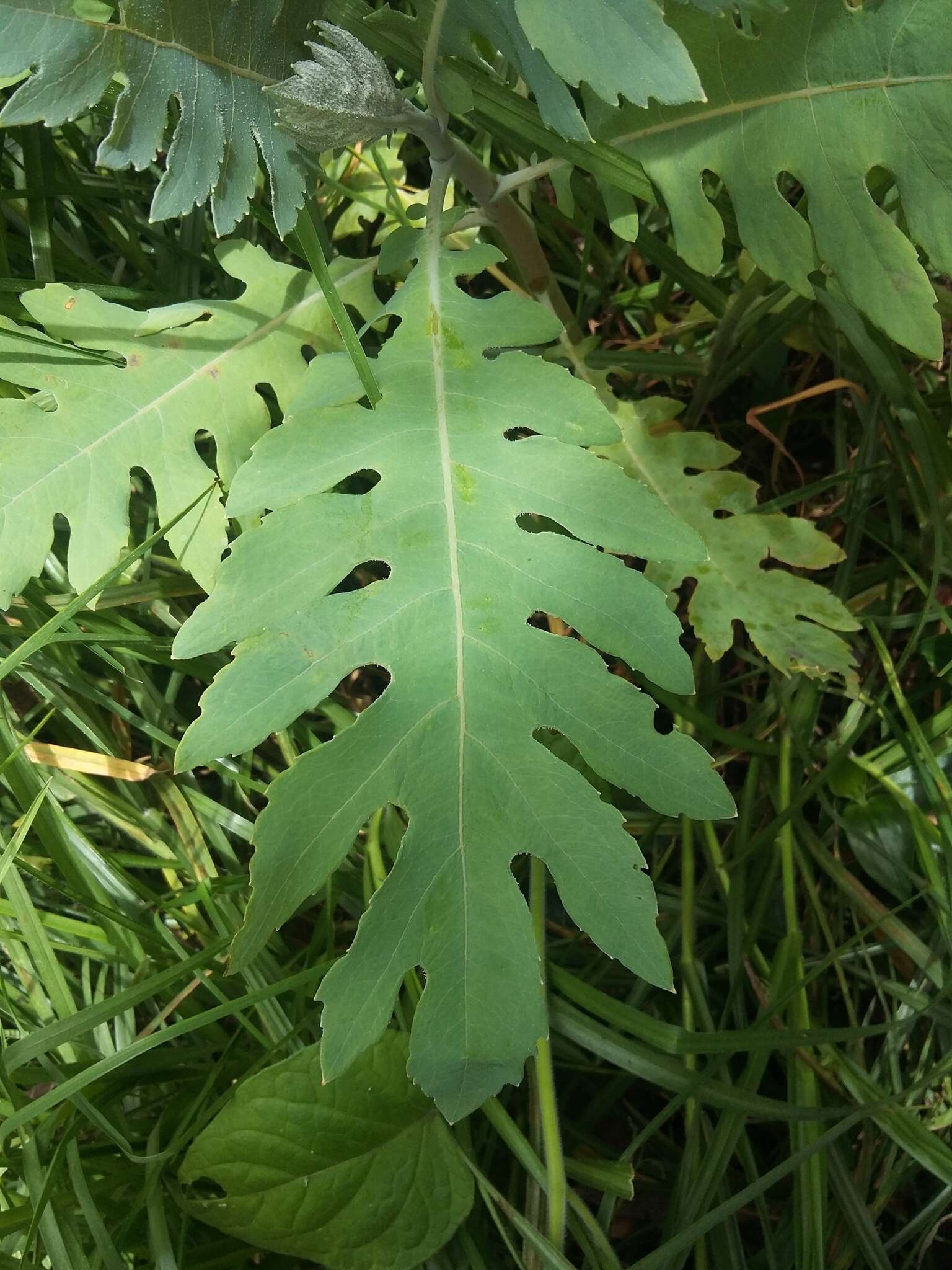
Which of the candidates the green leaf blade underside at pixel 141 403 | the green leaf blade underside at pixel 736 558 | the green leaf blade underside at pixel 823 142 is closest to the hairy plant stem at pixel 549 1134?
the green leaf blade underside at pixel 736 558


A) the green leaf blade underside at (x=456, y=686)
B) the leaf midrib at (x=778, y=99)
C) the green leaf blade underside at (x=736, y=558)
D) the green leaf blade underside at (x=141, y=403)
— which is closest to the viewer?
the green leaf blade underside at (x=456, y=686)

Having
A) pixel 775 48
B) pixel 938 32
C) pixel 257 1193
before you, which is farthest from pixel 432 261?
pixel 257 1193

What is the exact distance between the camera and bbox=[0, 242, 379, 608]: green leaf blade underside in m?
1.13

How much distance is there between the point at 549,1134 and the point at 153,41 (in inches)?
50.9

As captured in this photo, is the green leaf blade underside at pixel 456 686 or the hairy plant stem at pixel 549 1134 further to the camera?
the hairy plant stem at pixel 549 1134

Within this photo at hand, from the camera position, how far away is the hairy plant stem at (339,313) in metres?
1.08

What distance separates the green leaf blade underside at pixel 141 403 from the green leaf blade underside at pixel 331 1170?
618 mm

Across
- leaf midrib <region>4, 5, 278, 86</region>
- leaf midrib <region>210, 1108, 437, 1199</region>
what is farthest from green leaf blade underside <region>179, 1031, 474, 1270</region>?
leaf midrib <region>4, 5, 278, 86</region>

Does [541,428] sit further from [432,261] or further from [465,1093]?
[465,1093]

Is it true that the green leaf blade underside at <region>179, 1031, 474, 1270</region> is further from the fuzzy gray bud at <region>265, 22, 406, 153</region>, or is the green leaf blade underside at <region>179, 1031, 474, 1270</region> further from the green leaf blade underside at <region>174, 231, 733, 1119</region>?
the fuzzy gray bud at <region>265, 22, 406, 153</region>

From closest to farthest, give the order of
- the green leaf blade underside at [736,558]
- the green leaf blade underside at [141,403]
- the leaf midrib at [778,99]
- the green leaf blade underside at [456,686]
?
the green leaf blade underside at [456,686] < the leaf midrib at [778,99] < the green leaf blade underside at [141,403] < the green leaf blade underside at [736,558]

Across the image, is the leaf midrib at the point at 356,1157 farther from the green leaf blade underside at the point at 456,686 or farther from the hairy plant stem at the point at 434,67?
the hairy plant stem at the point at 434,67

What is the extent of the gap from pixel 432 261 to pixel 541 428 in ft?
0.92

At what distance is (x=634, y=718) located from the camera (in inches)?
38.1
